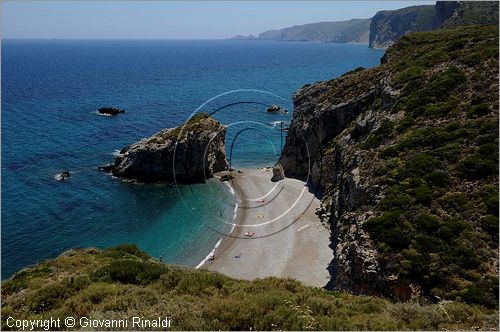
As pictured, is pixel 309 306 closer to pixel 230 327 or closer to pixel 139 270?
pixel 230 327

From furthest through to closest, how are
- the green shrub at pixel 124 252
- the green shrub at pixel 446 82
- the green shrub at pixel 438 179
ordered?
the green shrub at pixel 446 82
the green shrub at pixel 438 179
the green shrub at pixel 124 252

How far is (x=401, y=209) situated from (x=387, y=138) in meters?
11.1

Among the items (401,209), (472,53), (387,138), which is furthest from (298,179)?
(401,209)

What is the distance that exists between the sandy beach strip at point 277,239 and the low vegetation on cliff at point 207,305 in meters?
18.6

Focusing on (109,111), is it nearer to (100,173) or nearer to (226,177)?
(100,173)

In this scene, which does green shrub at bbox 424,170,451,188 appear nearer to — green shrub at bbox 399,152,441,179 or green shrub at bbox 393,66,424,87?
green shrub at bbox 399,152,441,179

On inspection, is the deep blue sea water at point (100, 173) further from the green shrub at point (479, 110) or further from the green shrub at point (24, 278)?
the green shrub at point (479, 110)

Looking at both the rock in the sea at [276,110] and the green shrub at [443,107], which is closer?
the green shrub at [443,107]

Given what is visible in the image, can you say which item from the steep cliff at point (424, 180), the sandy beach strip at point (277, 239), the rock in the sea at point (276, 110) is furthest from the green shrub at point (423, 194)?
the rock in the sea at point (276, 110)

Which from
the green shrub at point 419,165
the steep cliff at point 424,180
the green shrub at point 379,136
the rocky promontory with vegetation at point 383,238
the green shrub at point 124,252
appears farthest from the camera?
the green shrub at point 379,136

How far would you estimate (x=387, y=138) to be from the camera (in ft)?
125

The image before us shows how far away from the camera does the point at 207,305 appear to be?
1385 centimetres

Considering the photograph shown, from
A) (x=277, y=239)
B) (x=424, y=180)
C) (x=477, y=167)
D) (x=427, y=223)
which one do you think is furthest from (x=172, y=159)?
(x=477, y=167)

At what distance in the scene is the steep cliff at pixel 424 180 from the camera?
24.2 m
